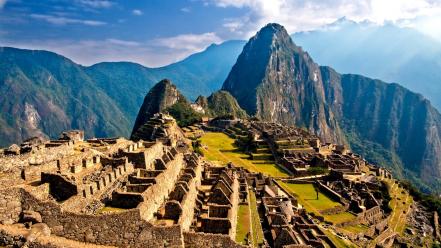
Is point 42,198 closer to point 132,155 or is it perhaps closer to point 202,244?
point 202,244

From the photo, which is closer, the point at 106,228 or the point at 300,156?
the point at 106,228

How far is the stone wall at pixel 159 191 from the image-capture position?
2213cm

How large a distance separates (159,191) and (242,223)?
844 centimetres

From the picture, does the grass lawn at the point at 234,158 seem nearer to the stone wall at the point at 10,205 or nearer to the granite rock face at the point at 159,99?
the stone wall at the point at 10,205

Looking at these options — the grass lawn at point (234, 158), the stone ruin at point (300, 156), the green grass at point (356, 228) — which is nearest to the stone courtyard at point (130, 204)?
the green grass at point (356, 228)

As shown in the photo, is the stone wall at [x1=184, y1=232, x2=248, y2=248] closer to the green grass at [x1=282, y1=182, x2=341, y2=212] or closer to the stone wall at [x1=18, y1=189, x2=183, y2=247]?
the stone wall at [x1=18, y1=189, x2=183, y2=247]

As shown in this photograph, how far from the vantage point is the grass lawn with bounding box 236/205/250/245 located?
2808 centimetres

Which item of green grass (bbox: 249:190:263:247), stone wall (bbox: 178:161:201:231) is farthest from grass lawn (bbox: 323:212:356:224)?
stone wall (bbox: 178:161:201:231)

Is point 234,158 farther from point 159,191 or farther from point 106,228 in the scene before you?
point 106,228

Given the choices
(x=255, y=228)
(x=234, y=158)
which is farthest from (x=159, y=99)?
(x=255, y=228)

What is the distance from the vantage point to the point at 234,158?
7606 cm

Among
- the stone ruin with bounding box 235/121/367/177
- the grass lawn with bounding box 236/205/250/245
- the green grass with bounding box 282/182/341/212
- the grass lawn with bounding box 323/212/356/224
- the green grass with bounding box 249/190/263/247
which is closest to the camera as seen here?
the grass lawn with bounding box 236/205/250/245

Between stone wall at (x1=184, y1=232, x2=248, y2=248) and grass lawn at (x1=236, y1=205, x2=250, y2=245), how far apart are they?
186 inches

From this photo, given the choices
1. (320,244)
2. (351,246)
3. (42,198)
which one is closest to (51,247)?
(42,198)
